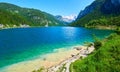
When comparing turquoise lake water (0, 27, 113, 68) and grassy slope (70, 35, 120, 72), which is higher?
grassy slope (70, 35, 120, 72)

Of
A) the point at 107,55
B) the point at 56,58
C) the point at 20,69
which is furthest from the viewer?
the point at 56,58

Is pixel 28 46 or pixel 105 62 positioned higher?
pixel 105 62

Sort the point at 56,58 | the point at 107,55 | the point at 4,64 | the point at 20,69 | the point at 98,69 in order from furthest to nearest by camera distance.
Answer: the point at 56,58 → the point at 4,64 → the point at 20,69 → the point at 107,55 → the point at 98,69

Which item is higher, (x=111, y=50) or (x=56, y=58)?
(x=111, y=50)

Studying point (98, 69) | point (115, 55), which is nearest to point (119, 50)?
point (115, 55)

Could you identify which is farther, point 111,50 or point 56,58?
point 56,58

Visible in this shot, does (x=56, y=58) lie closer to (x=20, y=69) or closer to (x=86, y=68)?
(x=20, y=69)

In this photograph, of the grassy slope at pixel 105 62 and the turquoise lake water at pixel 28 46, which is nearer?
the grassy slope at pixel 105 62

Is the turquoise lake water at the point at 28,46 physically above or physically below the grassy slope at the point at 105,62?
below

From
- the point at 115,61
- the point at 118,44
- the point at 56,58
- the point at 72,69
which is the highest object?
the point at 118,44

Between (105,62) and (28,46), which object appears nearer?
(105,62)

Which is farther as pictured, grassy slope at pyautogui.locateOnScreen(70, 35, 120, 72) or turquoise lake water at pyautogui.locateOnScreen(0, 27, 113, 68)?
turquoise lake water at pyautogui.locateOnScreen(0, 27, 113, 68)
